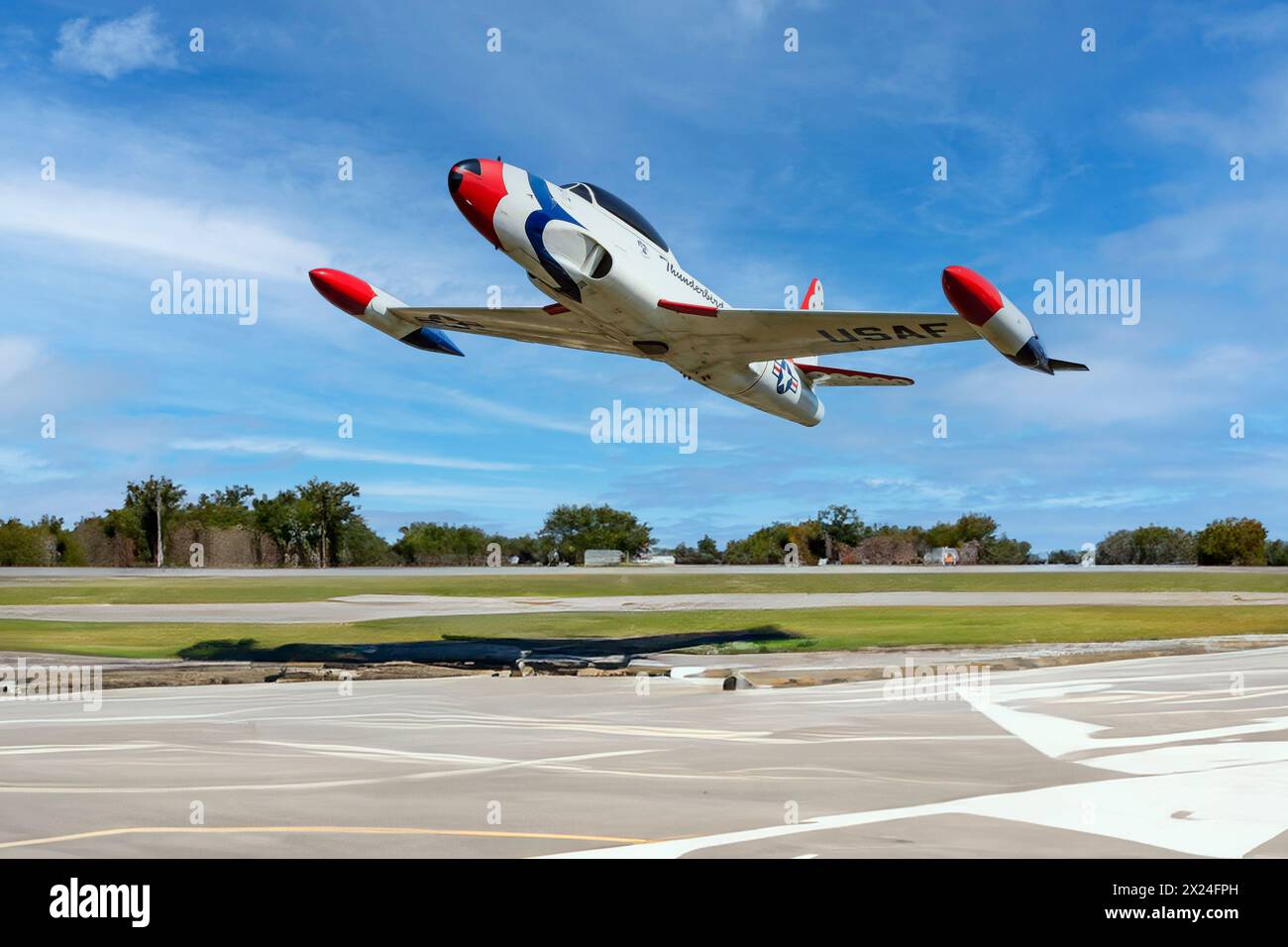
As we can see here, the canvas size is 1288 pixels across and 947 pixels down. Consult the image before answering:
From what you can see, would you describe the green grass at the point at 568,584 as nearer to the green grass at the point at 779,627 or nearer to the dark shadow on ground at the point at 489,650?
the green grass at the point at 779,627

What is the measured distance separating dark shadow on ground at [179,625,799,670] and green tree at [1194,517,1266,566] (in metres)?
66.4

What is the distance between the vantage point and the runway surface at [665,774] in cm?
647

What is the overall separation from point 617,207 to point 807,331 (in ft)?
17.8

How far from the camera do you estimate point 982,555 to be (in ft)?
278

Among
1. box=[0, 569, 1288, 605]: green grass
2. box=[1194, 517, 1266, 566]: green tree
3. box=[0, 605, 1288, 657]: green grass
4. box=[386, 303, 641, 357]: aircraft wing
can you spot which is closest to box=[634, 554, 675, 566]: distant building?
box=[0, 569, 1288, 605]: green grass

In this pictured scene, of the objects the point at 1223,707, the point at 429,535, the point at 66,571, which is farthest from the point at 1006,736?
the point at 429,535

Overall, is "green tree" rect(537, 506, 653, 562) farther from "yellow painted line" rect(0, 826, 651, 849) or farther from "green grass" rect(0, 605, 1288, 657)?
"yellow painted line" rect(0, 826, 651, 849)

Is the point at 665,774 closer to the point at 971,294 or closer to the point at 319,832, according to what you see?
the point at 319,832

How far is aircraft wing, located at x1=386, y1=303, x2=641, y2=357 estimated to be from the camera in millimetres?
25230

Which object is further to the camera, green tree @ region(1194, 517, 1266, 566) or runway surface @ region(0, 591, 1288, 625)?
green tree @ region(1194, 517, 1266, 566)

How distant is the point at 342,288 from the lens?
25359mm

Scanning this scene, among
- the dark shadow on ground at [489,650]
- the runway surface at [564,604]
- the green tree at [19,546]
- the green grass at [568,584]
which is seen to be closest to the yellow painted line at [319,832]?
the dark shadow on ground at [489,650]
